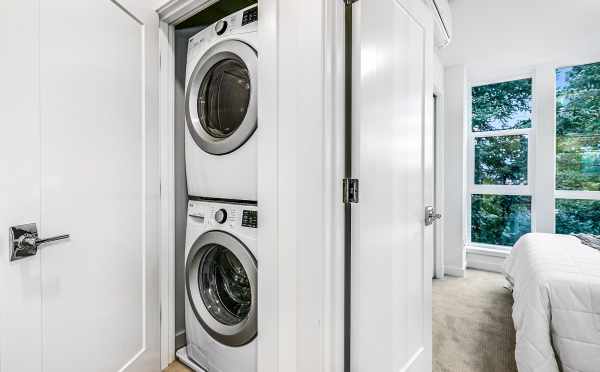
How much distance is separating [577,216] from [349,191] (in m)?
3.88

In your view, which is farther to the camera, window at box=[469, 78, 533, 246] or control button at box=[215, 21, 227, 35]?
window at box=[469, 78, 533, 246]

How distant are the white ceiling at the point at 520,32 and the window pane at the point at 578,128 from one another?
0.25 meters

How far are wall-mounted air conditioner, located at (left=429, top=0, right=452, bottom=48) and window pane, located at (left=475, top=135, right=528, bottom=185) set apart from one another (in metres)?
1.87

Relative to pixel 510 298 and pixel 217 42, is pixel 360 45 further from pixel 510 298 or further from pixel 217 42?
pixel 510 298

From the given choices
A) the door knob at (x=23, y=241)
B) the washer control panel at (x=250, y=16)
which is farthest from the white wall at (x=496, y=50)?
the door knob at (x=23, y=241)

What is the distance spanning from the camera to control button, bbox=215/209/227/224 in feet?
4.78

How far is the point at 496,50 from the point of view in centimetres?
312

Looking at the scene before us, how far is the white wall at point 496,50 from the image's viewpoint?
236 cm

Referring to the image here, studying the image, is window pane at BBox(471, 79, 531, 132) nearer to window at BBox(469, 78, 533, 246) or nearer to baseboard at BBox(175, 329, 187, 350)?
window at BBox(469, 78, 533, 246)

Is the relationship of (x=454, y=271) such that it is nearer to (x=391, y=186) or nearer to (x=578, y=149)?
(x=578, y=149)

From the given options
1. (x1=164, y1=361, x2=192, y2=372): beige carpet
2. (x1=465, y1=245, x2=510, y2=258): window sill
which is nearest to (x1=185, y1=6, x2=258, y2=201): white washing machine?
(x1=164, y1=361, x2=192, y2=372): beige carpet

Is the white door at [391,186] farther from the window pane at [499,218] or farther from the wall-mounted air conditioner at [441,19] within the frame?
the window pane at [499,218]

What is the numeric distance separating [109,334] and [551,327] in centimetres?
226

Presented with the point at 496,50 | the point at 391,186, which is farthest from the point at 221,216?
the point at 496,50
